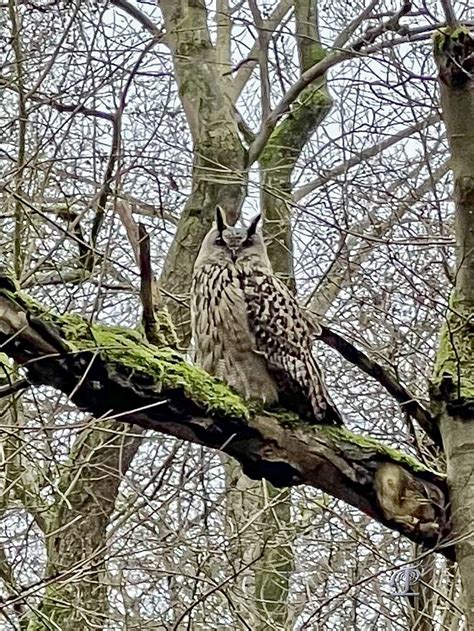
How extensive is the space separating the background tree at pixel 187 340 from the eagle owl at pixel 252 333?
0.66 ft

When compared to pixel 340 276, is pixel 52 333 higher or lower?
lower

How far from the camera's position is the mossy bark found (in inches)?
129

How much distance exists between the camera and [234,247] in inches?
184

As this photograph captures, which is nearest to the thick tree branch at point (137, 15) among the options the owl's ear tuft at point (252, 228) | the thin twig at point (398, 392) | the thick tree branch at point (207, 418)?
the owl's ear tuft at point (252, 228)

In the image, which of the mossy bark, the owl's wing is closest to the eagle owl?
the owl's wing

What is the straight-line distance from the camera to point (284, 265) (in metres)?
7.18

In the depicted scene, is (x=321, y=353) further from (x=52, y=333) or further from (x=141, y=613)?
(x=52, y=333)

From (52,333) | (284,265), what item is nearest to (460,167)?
(52,333)

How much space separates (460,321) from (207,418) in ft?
3.57

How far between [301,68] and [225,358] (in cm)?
404

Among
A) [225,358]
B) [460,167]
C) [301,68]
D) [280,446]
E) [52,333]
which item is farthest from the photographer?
[301,68]

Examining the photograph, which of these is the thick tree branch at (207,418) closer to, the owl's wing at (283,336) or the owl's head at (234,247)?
the owl's wing at (283,336)

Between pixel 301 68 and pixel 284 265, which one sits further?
pixel 301 68

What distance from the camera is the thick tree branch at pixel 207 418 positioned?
2.84 meters
